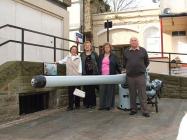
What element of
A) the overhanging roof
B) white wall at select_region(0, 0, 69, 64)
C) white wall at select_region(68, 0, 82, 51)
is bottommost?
white wall at select_region(0, 0, 69, 64)

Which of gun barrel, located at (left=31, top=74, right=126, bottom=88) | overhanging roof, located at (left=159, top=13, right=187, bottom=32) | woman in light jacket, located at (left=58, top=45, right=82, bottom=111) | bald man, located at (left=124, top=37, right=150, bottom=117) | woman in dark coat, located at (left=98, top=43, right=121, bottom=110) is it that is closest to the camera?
gun barrel, located at (left=31, top=74, right=126, bottom=88)

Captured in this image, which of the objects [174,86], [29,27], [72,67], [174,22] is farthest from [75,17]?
[72,67]

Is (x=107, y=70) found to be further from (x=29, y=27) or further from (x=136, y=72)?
(x=29, y=27)

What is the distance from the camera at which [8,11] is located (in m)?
12.8

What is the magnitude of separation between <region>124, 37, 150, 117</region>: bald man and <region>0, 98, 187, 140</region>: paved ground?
385 mm

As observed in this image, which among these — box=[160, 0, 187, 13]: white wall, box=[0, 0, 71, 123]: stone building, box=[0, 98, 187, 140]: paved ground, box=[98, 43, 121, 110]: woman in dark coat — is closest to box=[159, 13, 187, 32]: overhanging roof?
box=[160, 0, 187, 13]: white wall

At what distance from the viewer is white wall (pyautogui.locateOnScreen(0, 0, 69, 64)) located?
41.0ft

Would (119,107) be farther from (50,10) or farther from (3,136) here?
(50,10)

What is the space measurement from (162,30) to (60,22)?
314 inches

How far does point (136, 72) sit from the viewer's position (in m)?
10.2

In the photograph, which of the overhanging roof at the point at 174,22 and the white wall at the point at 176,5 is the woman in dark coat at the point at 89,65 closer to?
the overhanging roof at the point at 174,22

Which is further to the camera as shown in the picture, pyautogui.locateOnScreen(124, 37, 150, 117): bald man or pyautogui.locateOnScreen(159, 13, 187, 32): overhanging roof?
pyautogui.locateOnScreen(159, 13, 187, 32): overhanging roof

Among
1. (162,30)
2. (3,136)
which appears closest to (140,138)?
(3,136)

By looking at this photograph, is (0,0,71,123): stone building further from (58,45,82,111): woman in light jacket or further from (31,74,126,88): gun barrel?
(31,74,126,88): gun barrel
